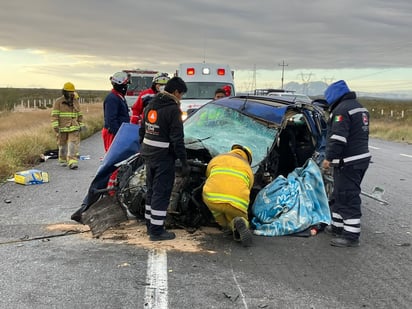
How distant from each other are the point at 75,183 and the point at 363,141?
531 cm

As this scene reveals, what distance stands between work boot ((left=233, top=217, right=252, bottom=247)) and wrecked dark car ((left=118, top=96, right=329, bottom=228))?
0.67 meters

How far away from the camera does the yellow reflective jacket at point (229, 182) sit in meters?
5.10

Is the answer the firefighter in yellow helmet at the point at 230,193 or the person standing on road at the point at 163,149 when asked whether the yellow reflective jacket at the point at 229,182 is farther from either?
the person standing on road at the point at 163,149

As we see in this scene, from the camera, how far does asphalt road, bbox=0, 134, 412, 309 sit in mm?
3732

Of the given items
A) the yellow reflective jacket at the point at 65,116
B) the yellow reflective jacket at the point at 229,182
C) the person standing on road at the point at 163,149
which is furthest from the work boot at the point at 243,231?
the yellow reflective jacket at the point at 65,116

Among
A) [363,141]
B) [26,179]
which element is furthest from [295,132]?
[26,179]

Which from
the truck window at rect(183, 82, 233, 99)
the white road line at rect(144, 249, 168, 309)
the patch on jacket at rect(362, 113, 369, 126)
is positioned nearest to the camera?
the white road line at rect(144, 249, 168, 309)

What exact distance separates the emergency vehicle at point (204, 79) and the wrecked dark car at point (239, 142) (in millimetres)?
8406

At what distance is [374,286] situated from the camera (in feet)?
13.5

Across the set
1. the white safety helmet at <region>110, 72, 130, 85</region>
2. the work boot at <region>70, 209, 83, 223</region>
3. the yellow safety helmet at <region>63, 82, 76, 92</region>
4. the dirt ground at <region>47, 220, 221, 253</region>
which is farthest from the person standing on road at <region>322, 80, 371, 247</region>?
the yellow safety helmet at <region>63, 82, 76, 92</region>

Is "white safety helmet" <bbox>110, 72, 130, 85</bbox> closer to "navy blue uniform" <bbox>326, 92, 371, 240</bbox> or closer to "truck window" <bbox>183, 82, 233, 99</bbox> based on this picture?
"navy blue uniform" <bbox>326, 92, 371, 240</bbox>

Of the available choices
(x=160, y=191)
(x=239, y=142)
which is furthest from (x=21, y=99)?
(x=160, y=191)

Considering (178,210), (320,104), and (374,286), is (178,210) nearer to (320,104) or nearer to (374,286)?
(374,286)

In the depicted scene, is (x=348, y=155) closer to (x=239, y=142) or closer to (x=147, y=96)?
(x=239, y=142)
